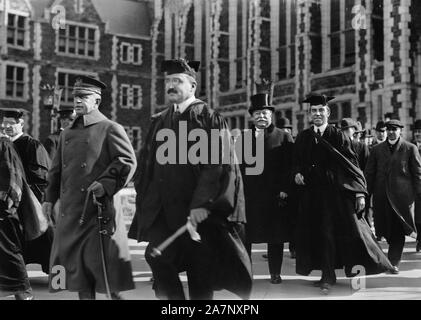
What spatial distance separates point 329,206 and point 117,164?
257 centimetres

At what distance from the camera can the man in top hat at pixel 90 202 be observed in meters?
4.66

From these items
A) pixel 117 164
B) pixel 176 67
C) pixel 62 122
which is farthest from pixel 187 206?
pixel 62 122

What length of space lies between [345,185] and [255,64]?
18.3m

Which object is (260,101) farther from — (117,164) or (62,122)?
(62,122)

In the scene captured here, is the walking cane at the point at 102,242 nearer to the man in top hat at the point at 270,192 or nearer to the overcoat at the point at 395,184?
the man in top hat at the point at 270,192

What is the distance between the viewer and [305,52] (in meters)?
22.1

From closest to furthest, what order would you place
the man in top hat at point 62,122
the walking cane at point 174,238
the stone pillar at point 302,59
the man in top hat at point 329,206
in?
the walking cane at point 174,238 → the man in top hat at point 329,206 → the man in top hat at point 62,122 → the stone pillar at point 302,59

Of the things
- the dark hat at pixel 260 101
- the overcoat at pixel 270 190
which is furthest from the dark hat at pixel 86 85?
the overcoat at pixel 270 190

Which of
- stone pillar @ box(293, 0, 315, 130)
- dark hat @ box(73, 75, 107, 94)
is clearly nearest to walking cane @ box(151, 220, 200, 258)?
dark hat @ box(73, 75, 107, 94)

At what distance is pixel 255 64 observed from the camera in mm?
24281

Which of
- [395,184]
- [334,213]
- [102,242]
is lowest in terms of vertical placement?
[102,242]

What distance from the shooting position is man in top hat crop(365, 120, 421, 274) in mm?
8078

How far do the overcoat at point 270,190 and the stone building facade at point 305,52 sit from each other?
1225 centimetres
